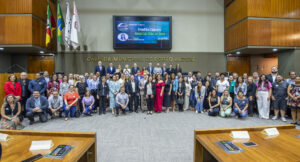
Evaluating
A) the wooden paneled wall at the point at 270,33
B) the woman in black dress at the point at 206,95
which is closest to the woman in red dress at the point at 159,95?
the woman in black dress at the point at 206,95

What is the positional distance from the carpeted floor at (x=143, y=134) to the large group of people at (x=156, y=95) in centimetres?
50

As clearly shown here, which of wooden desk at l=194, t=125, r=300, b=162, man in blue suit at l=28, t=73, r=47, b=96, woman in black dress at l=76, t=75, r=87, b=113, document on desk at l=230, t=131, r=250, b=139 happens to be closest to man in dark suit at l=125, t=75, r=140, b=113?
woman in black dress at l=76, t=75, r=87, b=113

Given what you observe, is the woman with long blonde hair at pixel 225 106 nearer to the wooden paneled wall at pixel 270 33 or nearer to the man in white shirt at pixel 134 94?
the man in white shirt at pixel 134 94

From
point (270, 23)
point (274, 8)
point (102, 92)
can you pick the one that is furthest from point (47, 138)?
point (274, 8)

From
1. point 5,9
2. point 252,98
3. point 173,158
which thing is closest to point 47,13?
point 5,9

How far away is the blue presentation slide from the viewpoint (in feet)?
31.4

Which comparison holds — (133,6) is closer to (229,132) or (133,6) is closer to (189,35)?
(189,35)

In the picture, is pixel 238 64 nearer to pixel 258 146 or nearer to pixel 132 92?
pixel 132 92

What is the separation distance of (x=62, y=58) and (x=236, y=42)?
1057 centimetres

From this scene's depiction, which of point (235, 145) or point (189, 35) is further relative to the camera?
point (189, 35)

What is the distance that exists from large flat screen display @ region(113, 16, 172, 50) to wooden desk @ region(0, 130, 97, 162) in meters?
8.19

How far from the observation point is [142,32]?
9.66m

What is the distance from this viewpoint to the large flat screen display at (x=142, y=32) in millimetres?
9570

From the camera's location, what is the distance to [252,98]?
5789 mm
